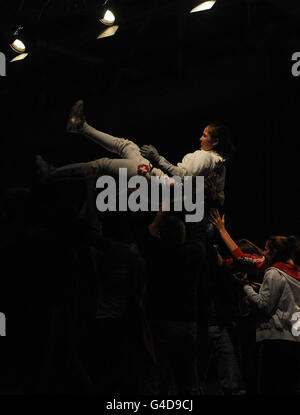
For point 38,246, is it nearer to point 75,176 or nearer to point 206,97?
point 75,176

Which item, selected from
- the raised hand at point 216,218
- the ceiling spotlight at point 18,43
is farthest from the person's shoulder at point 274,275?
the ceiling spotlight at point 18,43

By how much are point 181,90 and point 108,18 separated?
1175 mm

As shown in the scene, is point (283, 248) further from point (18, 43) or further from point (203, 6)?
point (18, 43)

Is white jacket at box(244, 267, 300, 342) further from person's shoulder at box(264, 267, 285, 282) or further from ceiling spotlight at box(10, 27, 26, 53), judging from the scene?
ceiling spotlight at box(10, 27, 26, 53)

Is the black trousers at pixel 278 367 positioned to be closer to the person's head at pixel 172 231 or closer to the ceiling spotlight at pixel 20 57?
the person's head at pixel 172 231

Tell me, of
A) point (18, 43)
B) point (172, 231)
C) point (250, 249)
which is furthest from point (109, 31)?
point (172, 231)

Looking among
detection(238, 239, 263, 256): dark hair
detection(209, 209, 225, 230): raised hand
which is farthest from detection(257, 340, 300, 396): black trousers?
detection(209, 209, 225, 230): raised hand

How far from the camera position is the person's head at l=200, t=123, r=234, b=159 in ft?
16.7

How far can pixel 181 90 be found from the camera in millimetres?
6621

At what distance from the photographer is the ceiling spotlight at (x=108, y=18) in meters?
5.84

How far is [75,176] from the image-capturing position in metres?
4.84

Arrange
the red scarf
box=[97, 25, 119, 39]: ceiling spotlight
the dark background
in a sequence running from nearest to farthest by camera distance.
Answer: the red scarf → box=[97, 25, 119, 39]: ceiling spotlight → the dark background

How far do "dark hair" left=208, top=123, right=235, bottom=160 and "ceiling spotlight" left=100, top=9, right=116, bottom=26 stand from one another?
1.61 metres

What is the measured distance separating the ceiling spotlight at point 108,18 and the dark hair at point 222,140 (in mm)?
1611
